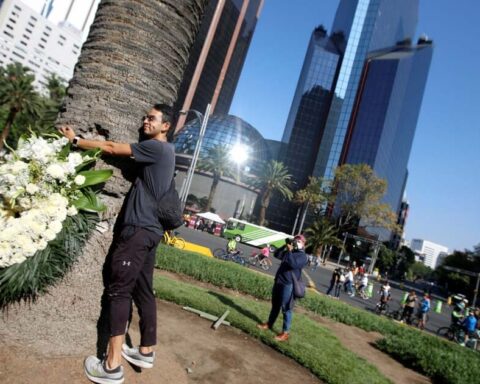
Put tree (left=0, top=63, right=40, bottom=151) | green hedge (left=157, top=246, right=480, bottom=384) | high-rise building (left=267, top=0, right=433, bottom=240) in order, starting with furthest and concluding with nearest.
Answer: high-rise building (left=267, top=0, right=433, bottom=240) < tree (left=0, top=63, right=40, bottom=151) < green hedge (left=157, top=246, right=480, bottom=384)

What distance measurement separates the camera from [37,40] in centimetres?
11294

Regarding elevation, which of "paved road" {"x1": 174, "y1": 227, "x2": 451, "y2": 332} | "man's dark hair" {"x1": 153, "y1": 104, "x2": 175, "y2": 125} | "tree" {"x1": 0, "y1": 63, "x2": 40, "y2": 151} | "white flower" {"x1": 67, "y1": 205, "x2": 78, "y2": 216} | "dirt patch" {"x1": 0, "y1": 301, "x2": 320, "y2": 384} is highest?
"tree" {"x1": 0, "y1": 63, "x2": 40, "y2": 151}

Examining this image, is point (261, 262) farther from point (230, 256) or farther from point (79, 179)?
point (79, 179)

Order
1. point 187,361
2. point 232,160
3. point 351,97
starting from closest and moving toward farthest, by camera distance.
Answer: point 187,361
point 232,160
point 351,97

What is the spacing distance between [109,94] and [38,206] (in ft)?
3.97

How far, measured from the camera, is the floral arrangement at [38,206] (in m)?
Result: 2.19

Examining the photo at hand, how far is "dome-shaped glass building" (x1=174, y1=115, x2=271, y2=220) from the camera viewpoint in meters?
63.9

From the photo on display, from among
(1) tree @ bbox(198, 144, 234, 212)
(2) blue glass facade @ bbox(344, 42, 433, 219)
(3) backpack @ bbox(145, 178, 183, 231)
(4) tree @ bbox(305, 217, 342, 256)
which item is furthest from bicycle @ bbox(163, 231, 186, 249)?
(2) blue glass facade @ bbox(344, 42, 433, 219)

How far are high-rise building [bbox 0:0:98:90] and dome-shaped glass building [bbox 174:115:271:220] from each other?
204 feet

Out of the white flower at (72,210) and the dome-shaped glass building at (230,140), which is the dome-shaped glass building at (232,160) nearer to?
the dome-shaped glass building at (230,140)

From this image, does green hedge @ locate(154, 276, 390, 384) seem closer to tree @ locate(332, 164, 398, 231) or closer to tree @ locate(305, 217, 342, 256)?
tree @ locate(332, 164, 398, 231)

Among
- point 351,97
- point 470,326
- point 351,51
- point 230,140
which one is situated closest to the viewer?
point 470,326

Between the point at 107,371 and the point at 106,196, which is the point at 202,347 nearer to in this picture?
the point at 107,371

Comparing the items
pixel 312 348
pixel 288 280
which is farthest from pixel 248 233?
pixel 312 348
